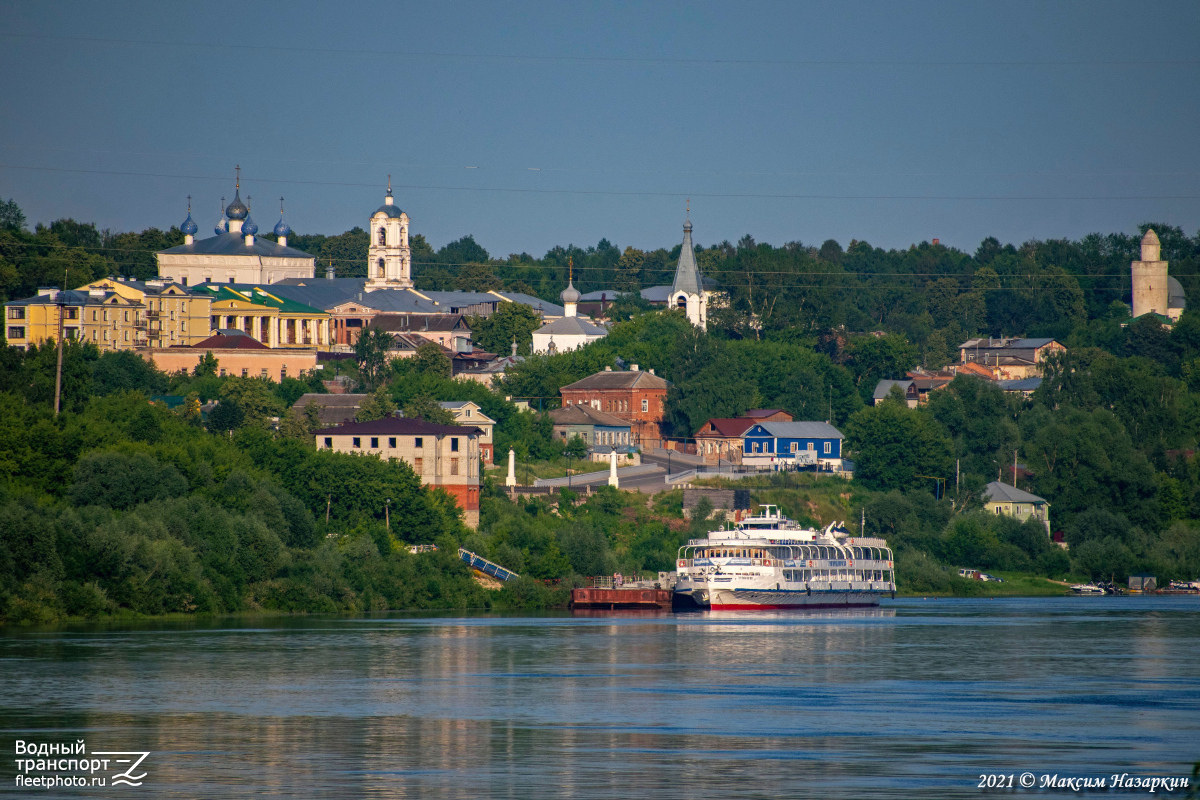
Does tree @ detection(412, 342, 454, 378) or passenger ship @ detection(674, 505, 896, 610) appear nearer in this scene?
passenger ship @ detection(674, 505, 896, 610)

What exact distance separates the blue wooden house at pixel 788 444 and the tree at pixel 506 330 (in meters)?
41.1

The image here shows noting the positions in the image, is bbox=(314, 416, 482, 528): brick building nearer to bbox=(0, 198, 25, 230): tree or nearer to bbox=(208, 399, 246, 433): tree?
bbox=(208, 399, 246, 433): tree

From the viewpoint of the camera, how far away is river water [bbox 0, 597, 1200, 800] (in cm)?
3009

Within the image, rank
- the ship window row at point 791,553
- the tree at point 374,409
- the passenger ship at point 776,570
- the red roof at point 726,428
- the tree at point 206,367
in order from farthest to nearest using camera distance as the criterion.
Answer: the tree at point 206,367 → the red roof at point 726,428 → the tree at point 374,409 → the ship window row at point 791,553 → the passenger ship at point 776,570

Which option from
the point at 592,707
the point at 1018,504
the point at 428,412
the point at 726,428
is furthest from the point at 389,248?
the point at 592,707

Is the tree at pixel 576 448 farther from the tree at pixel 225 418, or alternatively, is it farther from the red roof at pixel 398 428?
the red roof at pixel 398 428

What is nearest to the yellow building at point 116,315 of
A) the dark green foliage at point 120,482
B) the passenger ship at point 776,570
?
the dark green foliage at point 120,482

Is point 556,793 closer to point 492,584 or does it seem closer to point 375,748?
point 375,748

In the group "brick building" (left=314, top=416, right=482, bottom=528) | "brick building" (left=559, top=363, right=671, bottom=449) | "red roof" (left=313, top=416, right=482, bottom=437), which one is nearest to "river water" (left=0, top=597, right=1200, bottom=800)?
"brick building" (left=314, top=416, right=482, bottom=528)

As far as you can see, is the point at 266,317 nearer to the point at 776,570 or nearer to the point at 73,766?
the point at 776,570

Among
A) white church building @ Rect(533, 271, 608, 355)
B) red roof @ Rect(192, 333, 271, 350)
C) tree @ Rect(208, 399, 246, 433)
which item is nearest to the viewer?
tree @ Rect(208, 399, 246, 433)

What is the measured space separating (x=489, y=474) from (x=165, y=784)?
78866 mm

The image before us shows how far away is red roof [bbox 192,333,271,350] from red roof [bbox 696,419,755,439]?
36281 mm

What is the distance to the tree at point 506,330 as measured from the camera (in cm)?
16475
